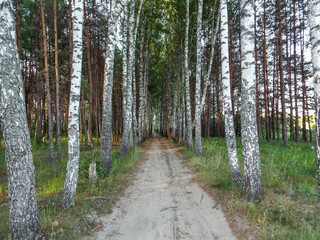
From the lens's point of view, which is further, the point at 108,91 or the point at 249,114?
the point at 108,91

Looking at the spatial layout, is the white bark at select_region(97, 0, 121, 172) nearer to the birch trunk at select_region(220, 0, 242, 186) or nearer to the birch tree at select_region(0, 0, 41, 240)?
the birch tree at select_region(0, 0, 41, 240)

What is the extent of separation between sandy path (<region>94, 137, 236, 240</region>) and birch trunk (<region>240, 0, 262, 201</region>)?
3.52 ft

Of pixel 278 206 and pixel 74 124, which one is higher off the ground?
pixel 74 124

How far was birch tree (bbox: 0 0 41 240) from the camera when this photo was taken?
2.68 m

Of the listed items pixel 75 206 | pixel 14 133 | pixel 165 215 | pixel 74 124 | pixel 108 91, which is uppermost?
pixel 108 91

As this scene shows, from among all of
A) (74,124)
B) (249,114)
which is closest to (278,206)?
(249,114)

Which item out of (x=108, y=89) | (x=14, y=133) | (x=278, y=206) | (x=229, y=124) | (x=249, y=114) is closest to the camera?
(x=14, y=133)

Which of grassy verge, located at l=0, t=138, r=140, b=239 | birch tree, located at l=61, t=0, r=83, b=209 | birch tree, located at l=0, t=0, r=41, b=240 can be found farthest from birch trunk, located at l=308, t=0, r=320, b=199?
birch tree, located at l=0, t=0, r=41, b=240

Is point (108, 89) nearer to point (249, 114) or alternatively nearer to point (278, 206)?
point (249, 114)

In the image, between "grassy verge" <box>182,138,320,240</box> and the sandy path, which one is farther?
the sandy path

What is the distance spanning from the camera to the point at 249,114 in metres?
4.42

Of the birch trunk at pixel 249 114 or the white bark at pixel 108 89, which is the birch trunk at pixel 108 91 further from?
the birch trunk at pixel 249 114

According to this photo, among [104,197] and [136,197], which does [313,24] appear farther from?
[104,197]

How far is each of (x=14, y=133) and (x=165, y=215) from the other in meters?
3.42
